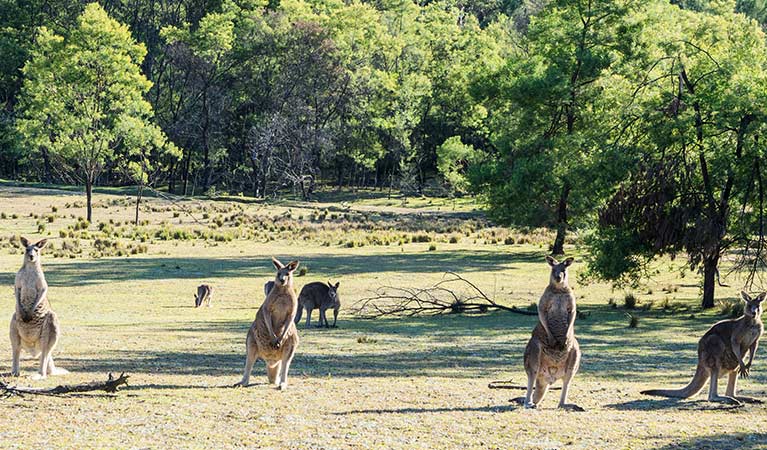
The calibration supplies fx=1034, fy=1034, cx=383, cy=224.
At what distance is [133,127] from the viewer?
52938 mm

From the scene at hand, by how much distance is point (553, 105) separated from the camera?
1559 inches

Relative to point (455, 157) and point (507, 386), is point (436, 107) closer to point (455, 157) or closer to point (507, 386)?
point (455, 157)

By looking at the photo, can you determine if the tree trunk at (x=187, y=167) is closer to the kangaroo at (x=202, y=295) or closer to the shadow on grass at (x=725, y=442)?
the kangaroo at (x=202, y=295)

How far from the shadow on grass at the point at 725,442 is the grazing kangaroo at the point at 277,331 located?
181 inches

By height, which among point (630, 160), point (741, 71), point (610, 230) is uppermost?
point (741, 71)

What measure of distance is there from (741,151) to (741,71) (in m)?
2.09

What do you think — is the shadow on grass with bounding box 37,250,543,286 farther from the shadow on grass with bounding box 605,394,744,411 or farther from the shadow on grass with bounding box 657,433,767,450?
the shadow on grass with bounding box 657,433,767,450

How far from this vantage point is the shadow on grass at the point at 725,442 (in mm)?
9258

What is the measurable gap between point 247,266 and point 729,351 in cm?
2480

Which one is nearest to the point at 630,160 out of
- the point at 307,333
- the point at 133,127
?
the point at 307,333

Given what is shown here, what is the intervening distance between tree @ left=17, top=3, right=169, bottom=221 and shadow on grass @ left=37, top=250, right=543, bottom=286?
1820cm

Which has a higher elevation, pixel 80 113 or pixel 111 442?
pixel 80 113

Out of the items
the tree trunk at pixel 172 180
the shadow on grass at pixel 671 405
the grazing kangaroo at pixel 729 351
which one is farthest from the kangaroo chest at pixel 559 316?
the tree trunk at pixel 172 180

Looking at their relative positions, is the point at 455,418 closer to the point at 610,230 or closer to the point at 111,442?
the point at 111,442
